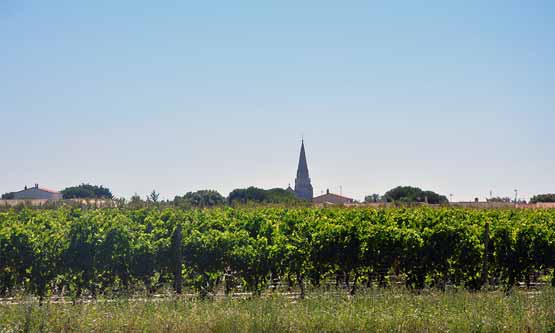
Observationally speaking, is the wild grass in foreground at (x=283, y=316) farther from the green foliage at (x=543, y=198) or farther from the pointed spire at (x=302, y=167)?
the pointed spire at (x=302, y=167)

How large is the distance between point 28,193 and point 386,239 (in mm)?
62548

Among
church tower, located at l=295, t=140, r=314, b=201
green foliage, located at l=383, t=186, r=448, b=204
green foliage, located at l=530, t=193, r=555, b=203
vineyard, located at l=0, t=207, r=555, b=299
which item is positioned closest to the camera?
vineyard, located at l=0, t=207, r=555, b=299

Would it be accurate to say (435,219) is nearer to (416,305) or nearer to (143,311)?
(416,305)

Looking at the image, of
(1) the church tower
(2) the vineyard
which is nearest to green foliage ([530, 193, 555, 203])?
(2) the vineyard

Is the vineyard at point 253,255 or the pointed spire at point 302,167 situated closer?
the vineyard at point 253,255

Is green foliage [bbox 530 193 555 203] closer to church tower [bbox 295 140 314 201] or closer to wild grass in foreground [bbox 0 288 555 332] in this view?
wild grass in foreground [bbox 0 288 555 332]

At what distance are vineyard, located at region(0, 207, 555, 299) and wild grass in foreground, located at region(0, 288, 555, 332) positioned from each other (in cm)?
259

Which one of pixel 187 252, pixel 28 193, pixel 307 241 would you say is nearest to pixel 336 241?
pixel 307 241

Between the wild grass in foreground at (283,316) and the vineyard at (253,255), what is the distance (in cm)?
259

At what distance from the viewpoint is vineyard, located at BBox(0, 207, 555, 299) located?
14.7 m

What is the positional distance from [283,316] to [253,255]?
4.86 m

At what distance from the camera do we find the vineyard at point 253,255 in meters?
14.7

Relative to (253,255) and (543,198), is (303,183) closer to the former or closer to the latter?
(543,198)

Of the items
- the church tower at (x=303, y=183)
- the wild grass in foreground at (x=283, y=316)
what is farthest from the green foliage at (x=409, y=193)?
the wild grass in foreground at (x=283, y=316)
